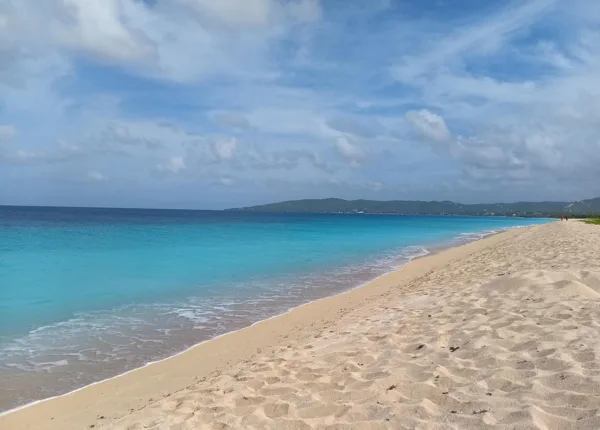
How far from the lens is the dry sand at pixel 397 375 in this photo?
13.2ft

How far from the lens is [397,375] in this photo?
16.5ft

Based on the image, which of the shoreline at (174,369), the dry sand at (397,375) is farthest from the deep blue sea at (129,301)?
the dry sand at (397,375)

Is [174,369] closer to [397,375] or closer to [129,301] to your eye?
[397,375]

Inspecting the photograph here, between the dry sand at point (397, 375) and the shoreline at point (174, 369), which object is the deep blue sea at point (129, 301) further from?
the dry sand at point (397, 375)

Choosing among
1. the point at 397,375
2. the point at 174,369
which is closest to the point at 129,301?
the point at 174,369

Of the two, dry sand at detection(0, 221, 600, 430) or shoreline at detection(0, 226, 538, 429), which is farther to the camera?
shoreline at detection(0, 226, 538, 429)

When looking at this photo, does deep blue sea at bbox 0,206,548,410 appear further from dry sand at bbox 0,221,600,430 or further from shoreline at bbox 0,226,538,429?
dry sand at bbox 0,221,600,430

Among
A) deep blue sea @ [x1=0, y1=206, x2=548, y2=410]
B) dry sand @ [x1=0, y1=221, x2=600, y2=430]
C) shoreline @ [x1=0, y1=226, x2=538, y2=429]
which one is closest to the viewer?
dry sand @ [x1=0, y1=221, x2=600, y2=430]

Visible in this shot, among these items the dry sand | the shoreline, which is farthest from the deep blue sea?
the dry sand

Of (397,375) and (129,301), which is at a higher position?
(397,375)

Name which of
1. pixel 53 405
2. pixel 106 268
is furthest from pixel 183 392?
pixel 106 268

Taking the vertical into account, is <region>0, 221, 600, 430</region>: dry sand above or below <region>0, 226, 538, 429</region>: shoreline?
above

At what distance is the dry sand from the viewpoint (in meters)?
4.02

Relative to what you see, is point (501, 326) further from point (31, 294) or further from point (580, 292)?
point (31, 294)
